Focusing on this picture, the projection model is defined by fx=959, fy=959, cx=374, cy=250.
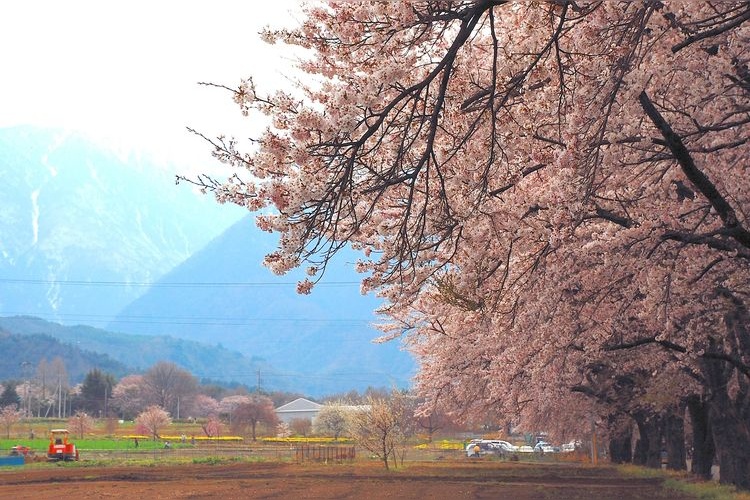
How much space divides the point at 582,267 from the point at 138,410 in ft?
497

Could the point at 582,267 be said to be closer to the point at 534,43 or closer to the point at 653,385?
the point at 534,43

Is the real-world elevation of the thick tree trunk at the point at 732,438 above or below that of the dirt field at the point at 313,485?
above

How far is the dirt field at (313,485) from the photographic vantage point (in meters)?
28.5

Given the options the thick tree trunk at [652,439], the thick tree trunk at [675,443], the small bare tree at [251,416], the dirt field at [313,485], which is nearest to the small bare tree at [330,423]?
the small bare tree at [251,416]

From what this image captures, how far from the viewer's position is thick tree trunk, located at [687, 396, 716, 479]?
30.2 m

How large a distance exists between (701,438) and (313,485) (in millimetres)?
13318

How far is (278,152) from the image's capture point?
7.98m

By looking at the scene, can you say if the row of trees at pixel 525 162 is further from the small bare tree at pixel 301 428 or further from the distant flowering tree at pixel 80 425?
the small bare tree at pixel 301 428

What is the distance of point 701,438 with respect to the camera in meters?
31.5

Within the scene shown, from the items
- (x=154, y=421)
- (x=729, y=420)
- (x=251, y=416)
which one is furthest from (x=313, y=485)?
(x=251, y=416)

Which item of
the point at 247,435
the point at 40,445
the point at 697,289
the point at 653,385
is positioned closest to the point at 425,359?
the point at 653,385

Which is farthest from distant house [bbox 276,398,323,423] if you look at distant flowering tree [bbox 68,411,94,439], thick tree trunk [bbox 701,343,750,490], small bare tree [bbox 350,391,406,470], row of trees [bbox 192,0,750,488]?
row of trees [bbox 192,0,750,488]

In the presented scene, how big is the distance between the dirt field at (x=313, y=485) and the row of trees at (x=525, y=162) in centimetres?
1114

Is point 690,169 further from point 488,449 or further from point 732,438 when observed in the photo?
point 488,449
